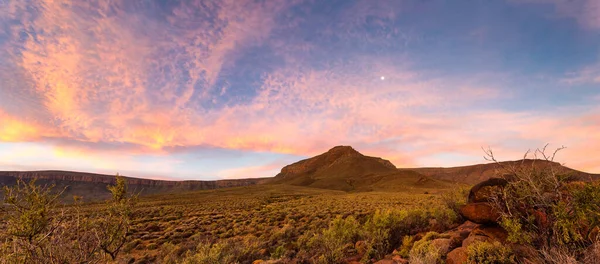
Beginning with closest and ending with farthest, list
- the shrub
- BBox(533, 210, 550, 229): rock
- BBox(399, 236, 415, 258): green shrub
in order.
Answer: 1. BBox(533, 210, 550, 229): rock
2. BBox(399, 236, 415, 258): green shrub
3. the shrub

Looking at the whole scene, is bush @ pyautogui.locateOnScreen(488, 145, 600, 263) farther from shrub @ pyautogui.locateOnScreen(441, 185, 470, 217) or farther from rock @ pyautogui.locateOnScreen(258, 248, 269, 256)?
rock @ pyautogui.locateOnScreen(258, 248, 269, 256)

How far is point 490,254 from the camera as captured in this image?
7.08 m

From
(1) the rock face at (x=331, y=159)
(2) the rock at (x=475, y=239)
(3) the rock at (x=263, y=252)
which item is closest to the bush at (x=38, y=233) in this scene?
(3) the rock at (x=263, y=252)

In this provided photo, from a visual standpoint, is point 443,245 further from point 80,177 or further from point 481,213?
point 80,177

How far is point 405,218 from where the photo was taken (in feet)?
48.8

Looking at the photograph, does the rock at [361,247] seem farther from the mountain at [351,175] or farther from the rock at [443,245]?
the mountain at [351,175]

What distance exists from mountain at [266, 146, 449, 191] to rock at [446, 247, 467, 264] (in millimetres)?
83654

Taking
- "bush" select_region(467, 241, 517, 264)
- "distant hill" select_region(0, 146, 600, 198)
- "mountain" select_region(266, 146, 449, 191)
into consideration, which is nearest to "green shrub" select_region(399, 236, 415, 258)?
"bush" select_region(467, 241, 517, 264)

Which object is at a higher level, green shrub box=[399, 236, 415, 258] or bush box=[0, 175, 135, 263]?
bush box=[0, 175, 135, 263]

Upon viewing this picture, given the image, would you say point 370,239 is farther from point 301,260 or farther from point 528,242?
point 528,242

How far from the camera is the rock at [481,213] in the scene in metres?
8.77

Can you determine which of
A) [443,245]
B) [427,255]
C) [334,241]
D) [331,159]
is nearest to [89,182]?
[331,159]

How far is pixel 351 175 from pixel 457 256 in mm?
129550

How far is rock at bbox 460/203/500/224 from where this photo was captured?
28.8ft
